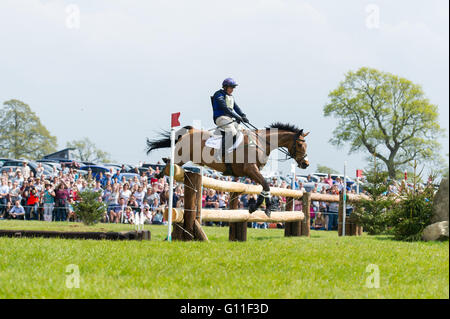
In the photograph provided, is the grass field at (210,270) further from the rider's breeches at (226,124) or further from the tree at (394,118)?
the tree at (394,118)

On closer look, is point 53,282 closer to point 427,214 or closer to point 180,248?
point 180,248

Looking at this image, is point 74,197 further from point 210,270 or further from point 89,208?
point 210,270

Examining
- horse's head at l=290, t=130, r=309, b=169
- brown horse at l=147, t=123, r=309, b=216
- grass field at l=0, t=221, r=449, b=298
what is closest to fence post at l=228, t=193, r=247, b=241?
brown horse at l=147, t=123, r=309, b=216

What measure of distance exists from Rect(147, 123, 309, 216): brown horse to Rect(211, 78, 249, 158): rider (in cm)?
40

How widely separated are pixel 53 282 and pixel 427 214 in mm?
9483

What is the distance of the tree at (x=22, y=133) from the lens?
155 feet

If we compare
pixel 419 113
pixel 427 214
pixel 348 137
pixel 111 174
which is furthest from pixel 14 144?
pixel 427 214

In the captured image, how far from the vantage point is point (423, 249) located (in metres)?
9.88

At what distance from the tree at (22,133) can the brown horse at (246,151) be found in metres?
38.6

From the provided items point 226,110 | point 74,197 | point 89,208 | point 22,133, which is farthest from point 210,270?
point 22,133

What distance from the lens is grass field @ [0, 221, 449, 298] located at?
5.42m

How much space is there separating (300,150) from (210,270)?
21.2ft
